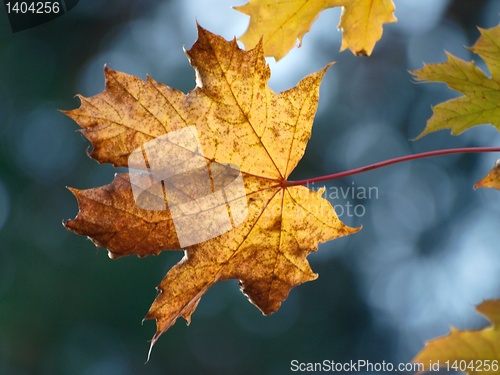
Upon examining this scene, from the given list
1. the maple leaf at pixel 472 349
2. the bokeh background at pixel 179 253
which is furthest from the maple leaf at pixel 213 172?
the bokeh background at pixel 179 253

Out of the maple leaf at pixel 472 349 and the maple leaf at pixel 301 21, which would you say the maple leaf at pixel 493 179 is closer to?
the maple leaf at pixel 472 349

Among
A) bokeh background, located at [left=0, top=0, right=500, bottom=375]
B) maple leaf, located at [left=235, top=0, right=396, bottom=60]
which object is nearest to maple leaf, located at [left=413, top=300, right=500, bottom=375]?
maple leaf, located at [left=235, top=0, right=396, bottom=60]

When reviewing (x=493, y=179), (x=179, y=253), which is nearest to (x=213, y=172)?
(x=493, y=179)

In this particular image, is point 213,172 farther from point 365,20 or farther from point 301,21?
point 365,20

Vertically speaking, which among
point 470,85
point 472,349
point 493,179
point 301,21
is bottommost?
point 472,349

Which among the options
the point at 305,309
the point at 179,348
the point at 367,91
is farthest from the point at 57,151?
the point at 367,91

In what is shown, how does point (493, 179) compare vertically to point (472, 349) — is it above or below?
above
